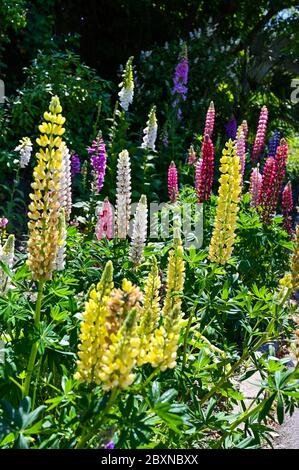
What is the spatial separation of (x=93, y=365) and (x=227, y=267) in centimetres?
243

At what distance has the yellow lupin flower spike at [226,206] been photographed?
2.90 meters

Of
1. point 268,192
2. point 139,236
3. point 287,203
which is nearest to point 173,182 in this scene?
point 268,192

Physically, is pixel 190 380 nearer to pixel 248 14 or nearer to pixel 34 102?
pixel 34 102

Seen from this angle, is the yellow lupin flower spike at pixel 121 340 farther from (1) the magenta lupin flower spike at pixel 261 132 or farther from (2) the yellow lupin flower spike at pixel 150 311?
Answer: (1) the magenta lupin flower spike at pixel 261 132

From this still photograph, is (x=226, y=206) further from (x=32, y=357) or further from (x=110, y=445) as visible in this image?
(x=110, y=445)

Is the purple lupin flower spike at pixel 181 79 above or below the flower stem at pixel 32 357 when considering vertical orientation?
above

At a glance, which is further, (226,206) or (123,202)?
(123,202)

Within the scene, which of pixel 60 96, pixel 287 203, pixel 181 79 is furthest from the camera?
pixel 181 79

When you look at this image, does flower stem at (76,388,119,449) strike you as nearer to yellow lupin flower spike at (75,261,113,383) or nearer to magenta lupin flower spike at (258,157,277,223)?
yellow lupin flower spike at (75,261,113,383)

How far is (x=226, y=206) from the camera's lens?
2924 mm

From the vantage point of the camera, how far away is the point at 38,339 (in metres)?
2.28

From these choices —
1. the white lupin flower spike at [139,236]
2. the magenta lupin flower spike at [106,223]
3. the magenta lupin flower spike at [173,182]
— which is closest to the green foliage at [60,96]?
the magenta lupin flower spike at [173,182]

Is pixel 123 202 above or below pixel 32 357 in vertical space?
above

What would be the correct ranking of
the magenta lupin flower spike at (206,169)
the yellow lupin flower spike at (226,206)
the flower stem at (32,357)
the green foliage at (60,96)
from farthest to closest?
the green foliage at (60,96)
the magenta lupin flower spike at (206,169)
the yellow lupin flower spike at (226,206)
the flower stem at (32,357)
